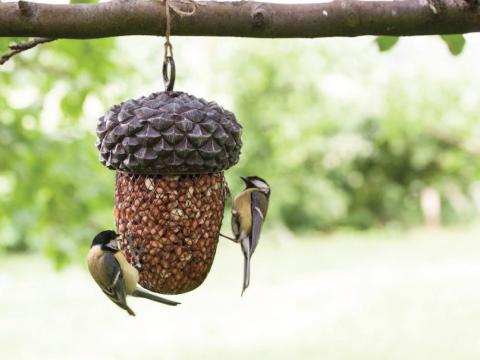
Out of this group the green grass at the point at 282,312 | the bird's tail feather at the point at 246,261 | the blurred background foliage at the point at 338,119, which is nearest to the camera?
the bird's tail feather at the point at 246,261

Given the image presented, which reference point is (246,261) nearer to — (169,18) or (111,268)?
(111,268)

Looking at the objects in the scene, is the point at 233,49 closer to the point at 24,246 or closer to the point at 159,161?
the point at 24,246

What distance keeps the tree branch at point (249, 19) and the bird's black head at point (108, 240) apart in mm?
517

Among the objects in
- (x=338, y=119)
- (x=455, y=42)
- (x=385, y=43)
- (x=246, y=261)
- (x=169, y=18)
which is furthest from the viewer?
(x=338, y=119)

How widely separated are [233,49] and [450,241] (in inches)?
248

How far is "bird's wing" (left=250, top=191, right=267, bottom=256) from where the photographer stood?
231cm

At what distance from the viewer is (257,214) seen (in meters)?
2.35

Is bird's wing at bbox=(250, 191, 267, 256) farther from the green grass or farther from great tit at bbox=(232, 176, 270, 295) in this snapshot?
the green grass

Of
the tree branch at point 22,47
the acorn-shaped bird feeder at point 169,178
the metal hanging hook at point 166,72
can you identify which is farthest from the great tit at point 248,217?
the tree branch at point 22,47

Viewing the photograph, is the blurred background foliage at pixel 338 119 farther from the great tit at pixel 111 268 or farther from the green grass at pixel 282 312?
the great tit at pixel 111 268

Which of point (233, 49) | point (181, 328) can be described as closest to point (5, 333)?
point (181, 328)

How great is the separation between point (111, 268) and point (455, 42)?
4.44ft

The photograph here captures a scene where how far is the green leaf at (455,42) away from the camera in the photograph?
2.56 m

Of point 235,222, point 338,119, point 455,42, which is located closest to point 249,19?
point 235,222
